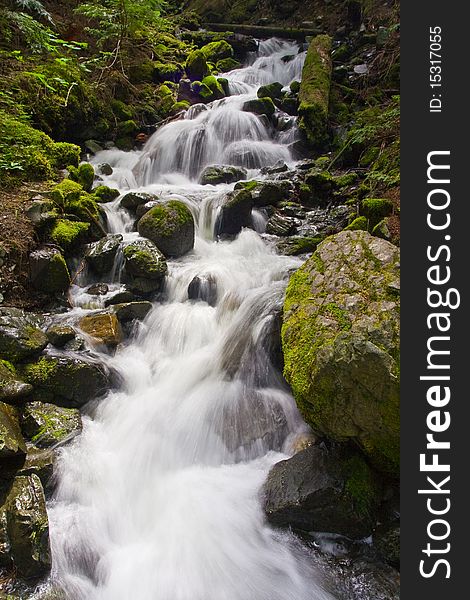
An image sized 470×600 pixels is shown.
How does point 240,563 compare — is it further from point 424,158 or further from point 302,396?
point 424,158

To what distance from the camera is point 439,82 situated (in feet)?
7.86

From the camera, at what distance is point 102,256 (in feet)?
19.7

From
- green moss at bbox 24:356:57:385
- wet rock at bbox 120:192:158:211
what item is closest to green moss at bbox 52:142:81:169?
wet rock at bbox 120:192:158:211

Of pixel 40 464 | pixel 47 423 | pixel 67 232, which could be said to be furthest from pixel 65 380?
pixel 67 232

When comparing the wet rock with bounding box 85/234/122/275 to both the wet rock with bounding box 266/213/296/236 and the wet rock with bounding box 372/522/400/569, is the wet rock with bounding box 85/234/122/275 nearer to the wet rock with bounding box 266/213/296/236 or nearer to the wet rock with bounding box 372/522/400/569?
the wet rock with bounding box 266/213/296/236

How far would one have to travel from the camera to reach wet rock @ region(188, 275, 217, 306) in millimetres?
5922

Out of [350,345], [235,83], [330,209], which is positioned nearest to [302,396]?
[350,345]

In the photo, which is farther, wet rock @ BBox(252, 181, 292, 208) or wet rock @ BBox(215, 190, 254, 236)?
wet rock @ BBox(252, 181, 292, 208)

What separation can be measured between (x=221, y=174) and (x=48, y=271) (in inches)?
229

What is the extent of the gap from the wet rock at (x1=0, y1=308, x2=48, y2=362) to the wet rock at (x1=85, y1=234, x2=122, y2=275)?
A: 1.66m

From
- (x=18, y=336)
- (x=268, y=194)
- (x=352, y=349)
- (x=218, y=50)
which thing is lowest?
(x=352, y=349)

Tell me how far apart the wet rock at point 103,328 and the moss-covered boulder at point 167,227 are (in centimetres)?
191

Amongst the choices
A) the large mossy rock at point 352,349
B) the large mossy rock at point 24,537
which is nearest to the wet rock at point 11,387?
the large mossy rock at point 24,537

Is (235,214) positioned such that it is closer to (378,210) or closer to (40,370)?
(378,210)
